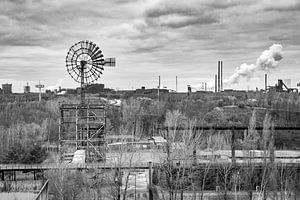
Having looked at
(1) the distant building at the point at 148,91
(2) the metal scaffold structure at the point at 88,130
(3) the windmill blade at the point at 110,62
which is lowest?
(2) the metal scaffold structure at the point at 88,130

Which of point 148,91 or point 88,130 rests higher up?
point 148,91

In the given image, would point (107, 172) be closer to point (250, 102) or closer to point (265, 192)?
point (265, 192)

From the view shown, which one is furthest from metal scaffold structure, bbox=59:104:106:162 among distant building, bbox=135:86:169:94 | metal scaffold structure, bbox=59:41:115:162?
distant building, bbox=135:86:169:94

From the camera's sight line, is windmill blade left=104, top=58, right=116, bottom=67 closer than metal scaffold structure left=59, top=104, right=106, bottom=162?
No

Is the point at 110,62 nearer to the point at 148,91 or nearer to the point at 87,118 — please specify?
the point at 87,118

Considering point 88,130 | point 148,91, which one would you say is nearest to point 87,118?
point 88,130

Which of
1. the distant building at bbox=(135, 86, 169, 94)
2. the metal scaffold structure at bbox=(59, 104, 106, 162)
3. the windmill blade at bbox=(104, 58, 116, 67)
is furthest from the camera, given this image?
the distant building at bbox=(135, 86, 169, 94)

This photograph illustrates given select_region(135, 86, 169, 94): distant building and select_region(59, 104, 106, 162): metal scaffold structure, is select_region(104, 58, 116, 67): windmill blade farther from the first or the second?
select_region(135, 86, 169, 94): distant building

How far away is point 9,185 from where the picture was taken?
88.0 feet

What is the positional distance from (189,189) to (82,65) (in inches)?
565

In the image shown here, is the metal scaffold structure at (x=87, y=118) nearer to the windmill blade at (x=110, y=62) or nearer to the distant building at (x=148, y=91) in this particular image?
the windmill blade at (x=110, y=62)

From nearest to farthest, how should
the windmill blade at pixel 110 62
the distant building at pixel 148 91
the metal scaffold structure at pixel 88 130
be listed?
the metal scaffold structure at pixel 88 130
the windmill blade at pixel 110 62
the distant building at pixel 148 91

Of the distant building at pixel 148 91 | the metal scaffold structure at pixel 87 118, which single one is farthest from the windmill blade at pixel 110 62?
the distant building at pixel 148 91

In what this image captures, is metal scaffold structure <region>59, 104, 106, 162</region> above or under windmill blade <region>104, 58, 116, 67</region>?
under
